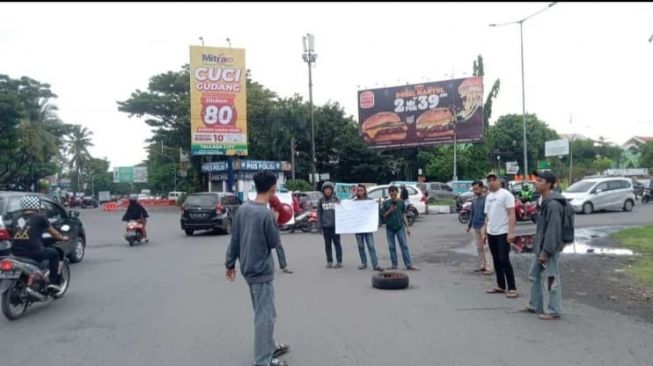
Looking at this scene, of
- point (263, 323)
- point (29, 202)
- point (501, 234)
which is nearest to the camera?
point (263, 323)

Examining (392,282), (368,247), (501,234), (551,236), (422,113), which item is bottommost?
(392,282)

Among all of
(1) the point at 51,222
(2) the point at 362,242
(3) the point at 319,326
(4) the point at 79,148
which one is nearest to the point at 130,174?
(4) the point at 79,148

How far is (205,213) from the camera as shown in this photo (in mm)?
20438

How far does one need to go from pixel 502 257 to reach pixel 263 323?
452cm

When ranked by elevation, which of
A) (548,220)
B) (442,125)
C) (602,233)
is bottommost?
(602,233)

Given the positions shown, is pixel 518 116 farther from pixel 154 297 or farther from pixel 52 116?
pixel 154 297

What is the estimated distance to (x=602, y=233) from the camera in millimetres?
17812

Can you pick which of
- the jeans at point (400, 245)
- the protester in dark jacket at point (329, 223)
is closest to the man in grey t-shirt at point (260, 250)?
the jeans at point (400, 245)

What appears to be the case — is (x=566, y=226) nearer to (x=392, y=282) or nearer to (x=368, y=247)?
(x=392, y=282)

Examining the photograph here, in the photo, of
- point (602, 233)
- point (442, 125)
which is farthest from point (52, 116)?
point (602, 233)

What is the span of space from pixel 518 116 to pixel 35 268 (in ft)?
197

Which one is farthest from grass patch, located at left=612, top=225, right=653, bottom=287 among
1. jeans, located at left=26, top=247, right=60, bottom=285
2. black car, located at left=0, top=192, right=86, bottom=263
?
black car, located at left=0, top=192, right=86, bottom=263

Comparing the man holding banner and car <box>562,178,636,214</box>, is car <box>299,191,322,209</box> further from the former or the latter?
the man holding banner

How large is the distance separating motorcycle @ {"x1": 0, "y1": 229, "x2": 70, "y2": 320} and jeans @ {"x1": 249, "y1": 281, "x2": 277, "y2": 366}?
3994mm
